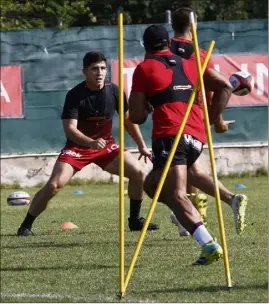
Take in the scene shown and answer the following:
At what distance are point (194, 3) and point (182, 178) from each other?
1843 centimetres

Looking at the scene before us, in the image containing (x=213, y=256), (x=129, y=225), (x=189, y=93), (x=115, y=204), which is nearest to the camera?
(x=213, y=256)

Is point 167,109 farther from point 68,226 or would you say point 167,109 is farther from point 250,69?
point 250,69

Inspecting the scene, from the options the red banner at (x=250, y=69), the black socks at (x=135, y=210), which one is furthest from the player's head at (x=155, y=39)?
the red banner at (x=250, y=69)

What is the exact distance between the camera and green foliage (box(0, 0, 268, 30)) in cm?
2345

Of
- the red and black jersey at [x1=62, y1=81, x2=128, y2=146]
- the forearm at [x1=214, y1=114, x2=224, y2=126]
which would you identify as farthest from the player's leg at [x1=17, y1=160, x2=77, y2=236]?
the forearm at [x1=214, y1=114, x2=224, y2=126]

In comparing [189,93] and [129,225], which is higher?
[189,93]

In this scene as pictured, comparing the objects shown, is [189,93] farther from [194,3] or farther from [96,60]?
[194,3]

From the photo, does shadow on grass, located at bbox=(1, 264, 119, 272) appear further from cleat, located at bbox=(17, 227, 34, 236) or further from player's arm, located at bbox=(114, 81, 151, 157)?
cleat, located at bbox=(17, 227, 34, 236)

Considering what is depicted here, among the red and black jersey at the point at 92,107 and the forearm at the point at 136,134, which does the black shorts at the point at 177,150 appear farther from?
the red and black jersey at the point at 92,107

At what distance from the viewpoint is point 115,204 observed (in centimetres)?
1588

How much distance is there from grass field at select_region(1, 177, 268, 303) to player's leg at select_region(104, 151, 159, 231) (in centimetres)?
18

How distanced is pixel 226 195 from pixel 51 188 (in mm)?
2193

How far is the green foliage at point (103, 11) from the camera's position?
76.9ft

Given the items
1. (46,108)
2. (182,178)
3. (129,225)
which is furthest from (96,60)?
(46,108)
